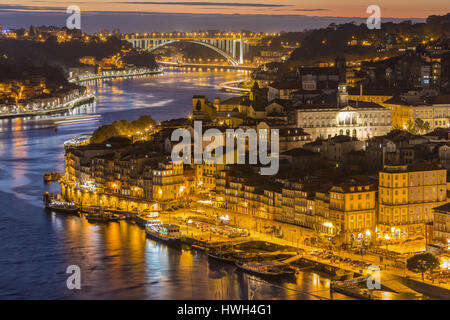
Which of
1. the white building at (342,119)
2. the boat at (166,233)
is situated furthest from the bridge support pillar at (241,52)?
the boat at (166,233)

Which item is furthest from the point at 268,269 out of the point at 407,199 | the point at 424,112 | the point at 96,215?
the point at 424,112

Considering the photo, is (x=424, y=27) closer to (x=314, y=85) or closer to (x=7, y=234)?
(x=314, y=85)

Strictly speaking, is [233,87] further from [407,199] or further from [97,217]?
[407,199]

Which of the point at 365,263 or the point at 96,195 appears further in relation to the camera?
the point at 96,195

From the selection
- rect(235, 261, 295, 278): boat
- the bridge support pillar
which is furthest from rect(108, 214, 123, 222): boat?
the bridge support pillar
